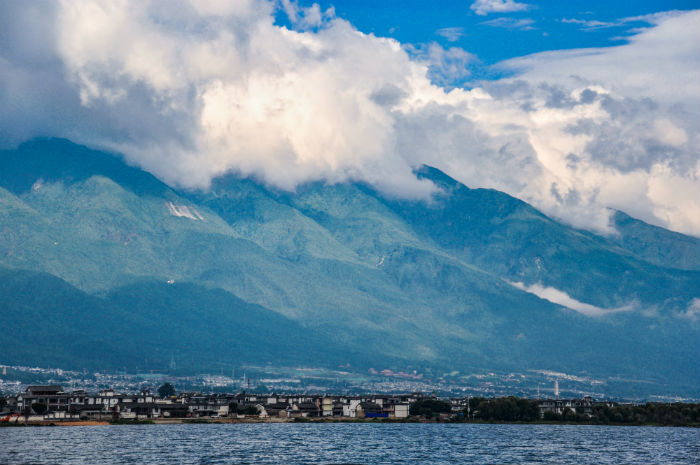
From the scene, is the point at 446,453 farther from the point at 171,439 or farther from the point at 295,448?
the point at 171,439

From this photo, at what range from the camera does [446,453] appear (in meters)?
140

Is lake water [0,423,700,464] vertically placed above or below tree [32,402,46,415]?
below

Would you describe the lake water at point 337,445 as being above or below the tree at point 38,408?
below

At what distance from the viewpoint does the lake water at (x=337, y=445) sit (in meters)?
127

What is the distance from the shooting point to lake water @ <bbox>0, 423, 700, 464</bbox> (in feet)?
417

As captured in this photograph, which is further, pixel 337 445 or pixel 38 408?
pixel 38 408

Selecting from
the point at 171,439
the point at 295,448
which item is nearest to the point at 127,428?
the point at 171,439

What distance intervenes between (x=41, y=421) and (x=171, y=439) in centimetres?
4319

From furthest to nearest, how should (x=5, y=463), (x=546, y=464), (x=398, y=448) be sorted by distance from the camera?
(x=398, y=448), (x=546, y=464), (x=5, y=463)

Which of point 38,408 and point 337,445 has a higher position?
point 38,408

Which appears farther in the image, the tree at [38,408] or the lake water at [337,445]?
the tree at [38,408]

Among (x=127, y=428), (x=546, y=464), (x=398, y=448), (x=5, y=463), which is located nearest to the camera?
(x=5, y=463)

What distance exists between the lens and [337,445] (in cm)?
14875

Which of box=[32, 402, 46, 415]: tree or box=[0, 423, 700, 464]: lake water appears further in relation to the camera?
box=[32, 402, 46, 415]: tree
